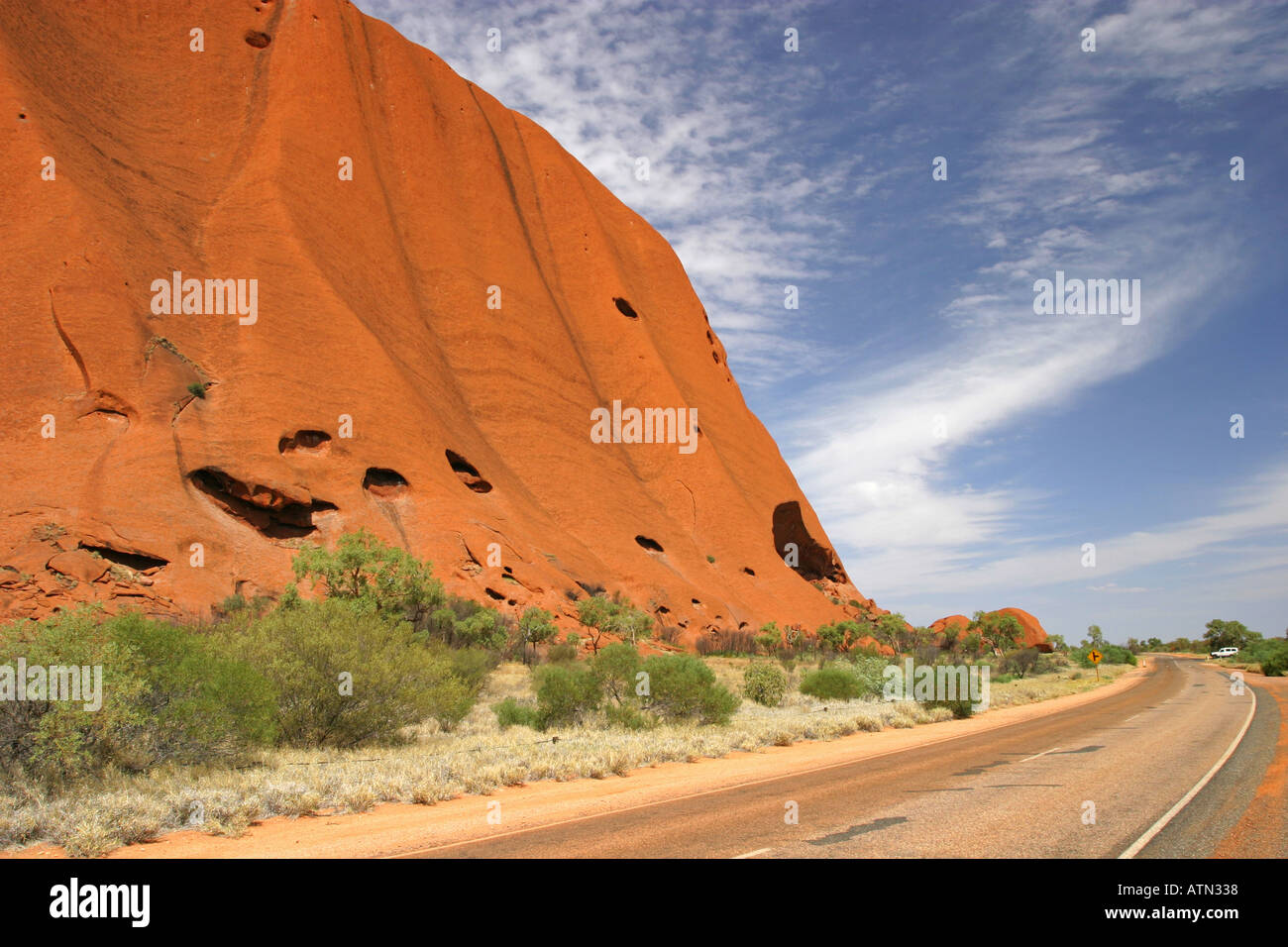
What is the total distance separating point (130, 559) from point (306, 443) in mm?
8393

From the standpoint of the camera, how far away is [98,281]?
29.3m

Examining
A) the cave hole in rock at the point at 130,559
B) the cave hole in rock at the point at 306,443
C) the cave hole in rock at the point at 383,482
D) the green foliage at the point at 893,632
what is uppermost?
the cave hole in rock at the point at 306,443

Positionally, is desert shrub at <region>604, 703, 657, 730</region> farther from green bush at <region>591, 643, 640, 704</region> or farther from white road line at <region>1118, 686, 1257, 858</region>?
white road line at <region>1118, 686, 1257, 858</region>

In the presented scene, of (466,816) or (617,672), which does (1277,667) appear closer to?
(617,672)

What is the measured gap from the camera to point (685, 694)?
53.8ft

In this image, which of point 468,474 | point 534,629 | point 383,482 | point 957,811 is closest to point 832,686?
point 534,629

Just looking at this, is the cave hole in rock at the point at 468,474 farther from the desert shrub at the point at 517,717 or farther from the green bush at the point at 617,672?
the desert shrub at the point at 517,717

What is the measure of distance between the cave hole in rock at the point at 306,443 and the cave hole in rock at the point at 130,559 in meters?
6.65

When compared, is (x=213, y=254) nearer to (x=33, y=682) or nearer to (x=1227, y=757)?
(x=33, y=682)

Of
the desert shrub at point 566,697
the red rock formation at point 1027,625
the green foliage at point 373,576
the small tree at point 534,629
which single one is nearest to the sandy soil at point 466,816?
the desert shrub at point 566,697

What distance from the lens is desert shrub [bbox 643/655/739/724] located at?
16.4 m

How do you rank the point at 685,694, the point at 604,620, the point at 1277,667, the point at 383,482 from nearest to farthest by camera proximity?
the point at 685,694
the point at 383,482
the point at 604,620
the point at 1277,667

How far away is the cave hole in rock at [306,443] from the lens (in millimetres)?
30750

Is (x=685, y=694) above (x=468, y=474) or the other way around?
the other way around
